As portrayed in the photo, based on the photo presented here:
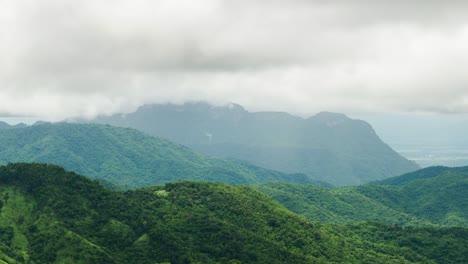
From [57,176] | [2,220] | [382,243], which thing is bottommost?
[382,243]

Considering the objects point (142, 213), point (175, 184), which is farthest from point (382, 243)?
point (142, 213)

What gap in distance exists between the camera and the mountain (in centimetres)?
13138

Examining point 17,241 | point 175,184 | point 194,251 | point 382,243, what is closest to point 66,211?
point 17,241

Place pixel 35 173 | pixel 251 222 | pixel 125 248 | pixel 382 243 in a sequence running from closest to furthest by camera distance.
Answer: pixel 125 248 → pixel 35 173 → pixel 251 222 → pixel 382 243

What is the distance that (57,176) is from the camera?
15238 centimetres

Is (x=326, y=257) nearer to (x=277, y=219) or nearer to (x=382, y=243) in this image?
(x=277, y=219)

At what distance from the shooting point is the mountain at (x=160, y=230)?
13138cm

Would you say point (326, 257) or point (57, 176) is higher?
point (57, 176)

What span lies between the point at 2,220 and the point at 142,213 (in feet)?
132

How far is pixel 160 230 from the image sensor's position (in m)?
145

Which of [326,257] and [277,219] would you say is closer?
[326,257]

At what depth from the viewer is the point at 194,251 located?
460 feet

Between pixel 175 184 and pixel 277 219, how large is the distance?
44.3 m

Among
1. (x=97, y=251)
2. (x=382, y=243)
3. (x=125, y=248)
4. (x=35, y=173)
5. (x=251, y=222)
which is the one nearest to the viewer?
(x=97, y=251)
